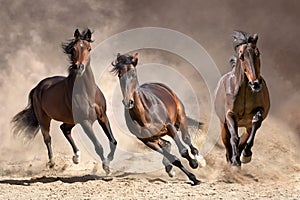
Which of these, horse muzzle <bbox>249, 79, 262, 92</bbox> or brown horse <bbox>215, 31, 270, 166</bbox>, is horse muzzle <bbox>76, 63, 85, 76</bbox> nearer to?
brown horse <bbox>215, 31, 270, 166</bbox>

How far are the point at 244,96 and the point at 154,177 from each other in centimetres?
161

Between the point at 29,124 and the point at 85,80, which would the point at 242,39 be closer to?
the point at 85,80

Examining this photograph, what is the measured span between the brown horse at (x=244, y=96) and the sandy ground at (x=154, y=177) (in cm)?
31

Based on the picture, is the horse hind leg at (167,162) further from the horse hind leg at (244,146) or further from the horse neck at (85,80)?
the horse neck at (85,80)

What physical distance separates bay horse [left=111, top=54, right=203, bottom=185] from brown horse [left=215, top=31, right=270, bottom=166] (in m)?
0.61

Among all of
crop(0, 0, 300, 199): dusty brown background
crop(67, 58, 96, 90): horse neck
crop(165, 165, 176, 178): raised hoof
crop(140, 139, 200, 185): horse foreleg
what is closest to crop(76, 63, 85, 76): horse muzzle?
crop(67, 58, 96, 90): horse neck

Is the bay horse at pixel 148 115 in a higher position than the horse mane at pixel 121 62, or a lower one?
lower

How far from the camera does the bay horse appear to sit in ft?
22.5

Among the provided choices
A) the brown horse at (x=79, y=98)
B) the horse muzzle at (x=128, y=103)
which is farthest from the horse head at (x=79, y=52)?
the horse muzzle at (x=128, y=103)

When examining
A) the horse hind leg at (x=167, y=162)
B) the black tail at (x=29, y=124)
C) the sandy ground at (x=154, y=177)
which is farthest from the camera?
the black tail at (x=29, y=124)

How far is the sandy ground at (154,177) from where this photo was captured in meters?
6.12

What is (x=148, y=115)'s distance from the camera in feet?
23.5

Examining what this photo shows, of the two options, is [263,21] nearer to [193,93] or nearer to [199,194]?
[193,93]

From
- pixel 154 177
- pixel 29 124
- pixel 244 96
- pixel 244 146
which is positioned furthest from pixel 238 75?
pixel 29 124
